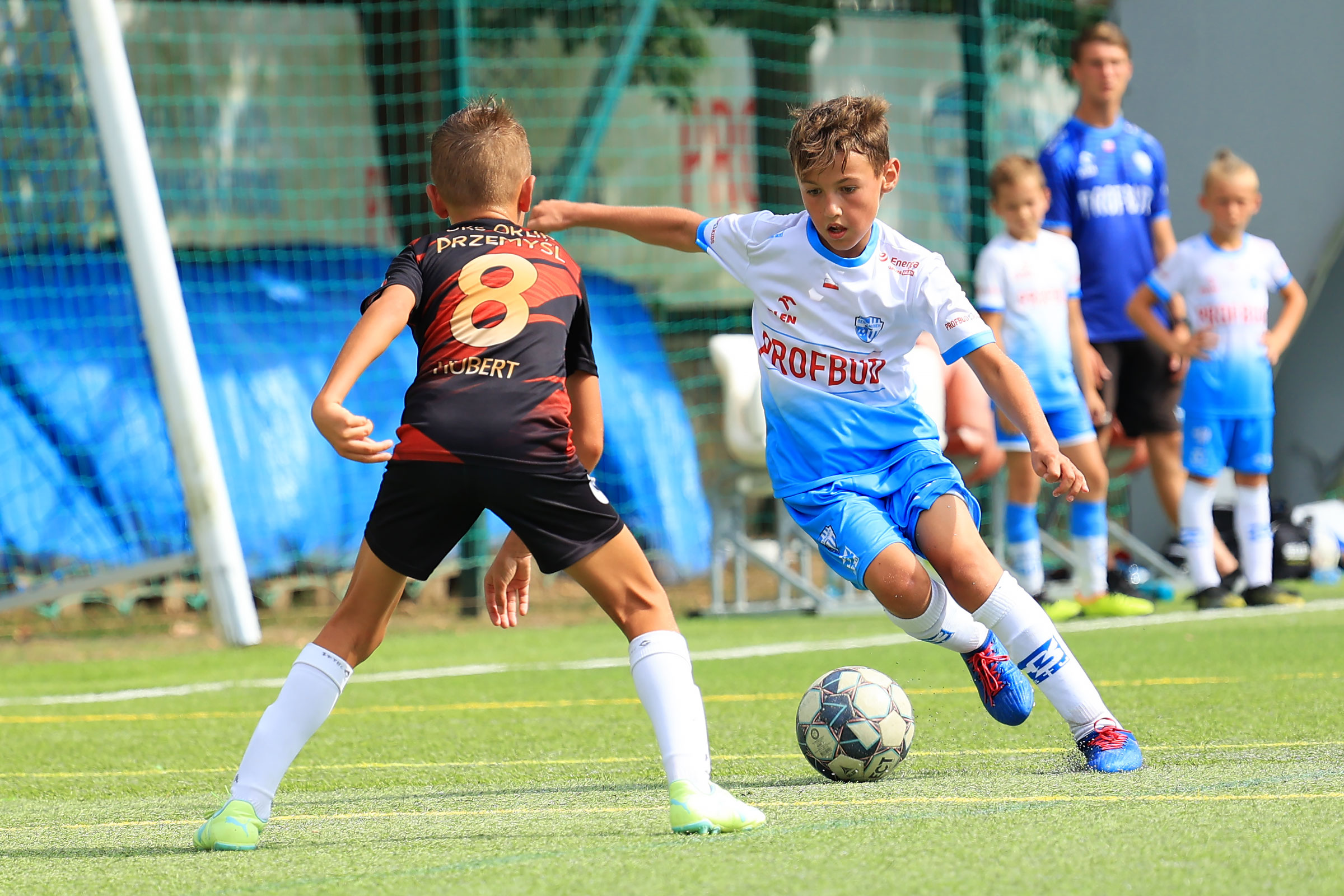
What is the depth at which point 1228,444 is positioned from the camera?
735 centimetres

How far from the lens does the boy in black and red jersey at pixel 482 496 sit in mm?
2746

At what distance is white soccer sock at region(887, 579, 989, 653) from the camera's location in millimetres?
3572

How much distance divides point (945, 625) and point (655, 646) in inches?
40.2

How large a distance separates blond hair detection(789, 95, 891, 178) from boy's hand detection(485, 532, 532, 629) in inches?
44.2

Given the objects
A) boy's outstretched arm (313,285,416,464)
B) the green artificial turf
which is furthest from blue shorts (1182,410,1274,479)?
boy's outstretched arm (313,285,416,464)

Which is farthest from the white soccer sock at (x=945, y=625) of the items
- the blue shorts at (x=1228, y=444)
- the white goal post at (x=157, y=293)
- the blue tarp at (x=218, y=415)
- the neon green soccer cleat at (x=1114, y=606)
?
the blue tarp at (x=218, y=415)

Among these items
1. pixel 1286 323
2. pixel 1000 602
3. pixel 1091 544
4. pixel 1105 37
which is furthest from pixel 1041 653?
pixel 1105 37

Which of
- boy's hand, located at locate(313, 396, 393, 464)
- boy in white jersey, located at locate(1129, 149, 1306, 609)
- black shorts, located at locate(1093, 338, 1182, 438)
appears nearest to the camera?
boy's hand, located at locate(313, 396, 393, 464)

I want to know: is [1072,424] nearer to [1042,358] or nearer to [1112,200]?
[1042,358]

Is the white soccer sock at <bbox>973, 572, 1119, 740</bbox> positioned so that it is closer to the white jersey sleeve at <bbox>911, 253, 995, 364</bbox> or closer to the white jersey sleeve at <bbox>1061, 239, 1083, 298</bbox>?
the white jersey sleeve at <bbox>911, 253, 995, 364</bbox>

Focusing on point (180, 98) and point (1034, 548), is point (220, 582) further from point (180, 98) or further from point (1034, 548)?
point (180, 98)

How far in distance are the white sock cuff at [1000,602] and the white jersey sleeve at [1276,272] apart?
4.52m

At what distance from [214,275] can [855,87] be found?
4.63 metres

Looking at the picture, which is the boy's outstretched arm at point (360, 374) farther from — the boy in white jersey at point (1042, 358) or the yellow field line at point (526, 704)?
the boy in white jersey at point (1042, 358)
